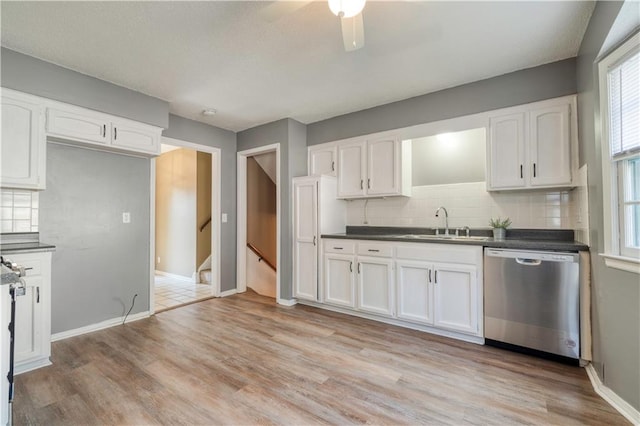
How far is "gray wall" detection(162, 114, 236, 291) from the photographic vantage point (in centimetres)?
420

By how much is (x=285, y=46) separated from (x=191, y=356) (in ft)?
8.72

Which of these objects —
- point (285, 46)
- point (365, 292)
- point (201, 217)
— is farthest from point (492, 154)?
point (201, 217)

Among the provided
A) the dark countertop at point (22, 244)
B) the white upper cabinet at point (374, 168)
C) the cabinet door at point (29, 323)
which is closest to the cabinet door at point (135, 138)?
the dark countertop at point (22, 244)

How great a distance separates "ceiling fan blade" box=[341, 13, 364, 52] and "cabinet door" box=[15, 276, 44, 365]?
2.90 m

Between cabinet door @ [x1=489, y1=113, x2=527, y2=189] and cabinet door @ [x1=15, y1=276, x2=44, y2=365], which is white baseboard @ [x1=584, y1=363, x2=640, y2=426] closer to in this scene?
cabinet door @ [x1=489, y1=113, x2=527, y2=189]

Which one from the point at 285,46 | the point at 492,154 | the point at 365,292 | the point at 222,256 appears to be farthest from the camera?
the point at 222,256

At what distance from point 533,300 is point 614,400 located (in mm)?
745

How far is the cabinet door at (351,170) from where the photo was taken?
12.0ft

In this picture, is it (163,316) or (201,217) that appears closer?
(163,316)

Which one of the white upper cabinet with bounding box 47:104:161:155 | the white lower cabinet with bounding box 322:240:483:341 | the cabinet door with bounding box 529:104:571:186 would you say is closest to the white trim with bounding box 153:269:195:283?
the white upper cabinet with bounding box 47:104:161:155

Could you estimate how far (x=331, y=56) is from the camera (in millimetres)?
2469

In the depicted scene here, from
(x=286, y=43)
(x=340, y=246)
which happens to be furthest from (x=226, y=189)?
(x=286, y=43)

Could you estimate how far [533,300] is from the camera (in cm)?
235

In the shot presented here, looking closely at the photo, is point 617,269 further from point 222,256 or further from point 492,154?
point 222,256
